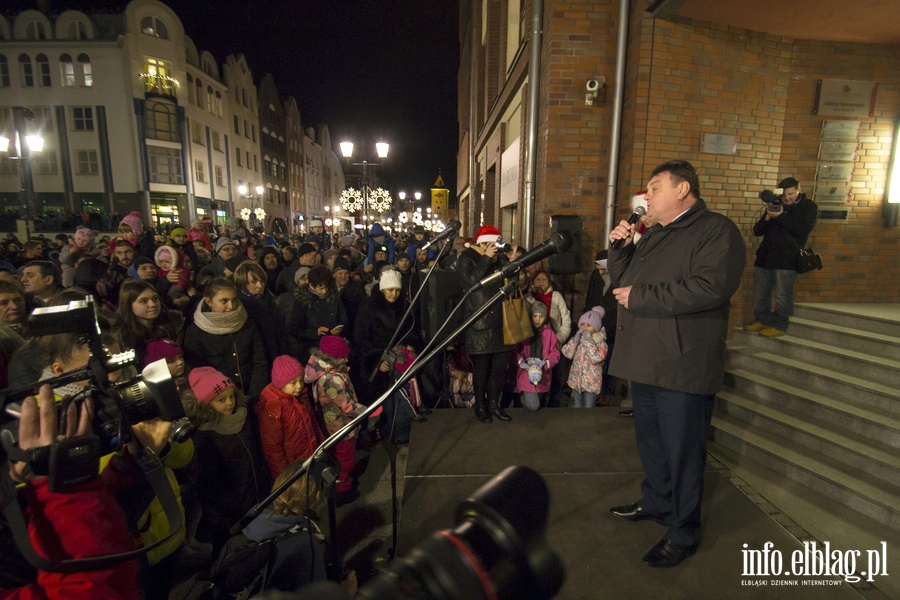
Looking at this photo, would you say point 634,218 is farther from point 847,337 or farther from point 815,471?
point 847,337

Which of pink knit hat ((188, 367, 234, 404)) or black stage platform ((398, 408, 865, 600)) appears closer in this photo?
black stage platform ((398, 408, 865, 600))

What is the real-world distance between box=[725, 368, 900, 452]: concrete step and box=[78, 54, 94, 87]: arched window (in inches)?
1430

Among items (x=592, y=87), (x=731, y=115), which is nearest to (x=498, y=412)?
(x=592, y=87)

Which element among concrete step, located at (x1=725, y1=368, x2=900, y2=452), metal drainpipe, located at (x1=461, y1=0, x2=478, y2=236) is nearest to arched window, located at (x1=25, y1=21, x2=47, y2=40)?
metal drainpipe, located at (x1=461, y1=0, x2=478, y2=236)

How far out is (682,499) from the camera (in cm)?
243

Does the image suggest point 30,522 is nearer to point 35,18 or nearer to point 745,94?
point 745,94

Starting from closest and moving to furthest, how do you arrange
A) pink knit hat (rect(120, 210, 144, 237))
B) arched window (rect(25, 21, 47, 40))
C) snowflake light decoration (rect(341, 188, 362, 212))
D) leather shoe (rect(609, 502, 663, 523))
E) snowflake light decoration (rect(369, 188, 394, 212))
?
leather shoe (rect(609, 502, 663, 523)) → pink knit hat (rect(120, 210, 144, 237)) → snowflake light decoration (rect(341, 188, 362, 212)) → snowflake light decoration (rect(369, 188, 394, 212)) → arched window (rect(25, 21, 47, 40))

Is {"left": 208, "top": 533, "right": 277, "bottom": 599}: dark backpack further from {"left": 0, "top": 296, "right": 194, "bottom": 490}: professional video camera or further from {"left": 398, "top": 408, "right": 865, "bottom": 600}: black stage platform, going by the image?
{"left": 0, "top": 296, "right": 194, "bottom": 490}: professional video camera

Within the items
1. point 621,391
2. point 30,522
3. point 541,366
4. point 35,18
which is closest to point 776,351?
point 621,391

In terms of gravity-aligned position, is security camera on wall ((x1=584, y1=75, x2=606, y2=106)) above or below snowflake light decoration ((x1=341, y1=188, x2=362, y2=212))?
above

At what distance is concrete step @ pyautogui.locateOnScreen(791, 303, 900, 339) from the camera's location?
431cm

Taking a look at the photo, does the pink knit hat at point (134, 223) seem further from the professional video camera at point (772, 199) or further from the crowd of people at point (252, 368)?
the professional video camera at point (772, 199)

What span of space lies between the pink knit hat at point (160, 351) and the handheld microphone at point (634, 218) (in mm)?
3274

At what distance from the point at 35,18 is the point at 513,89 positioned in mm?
35635
